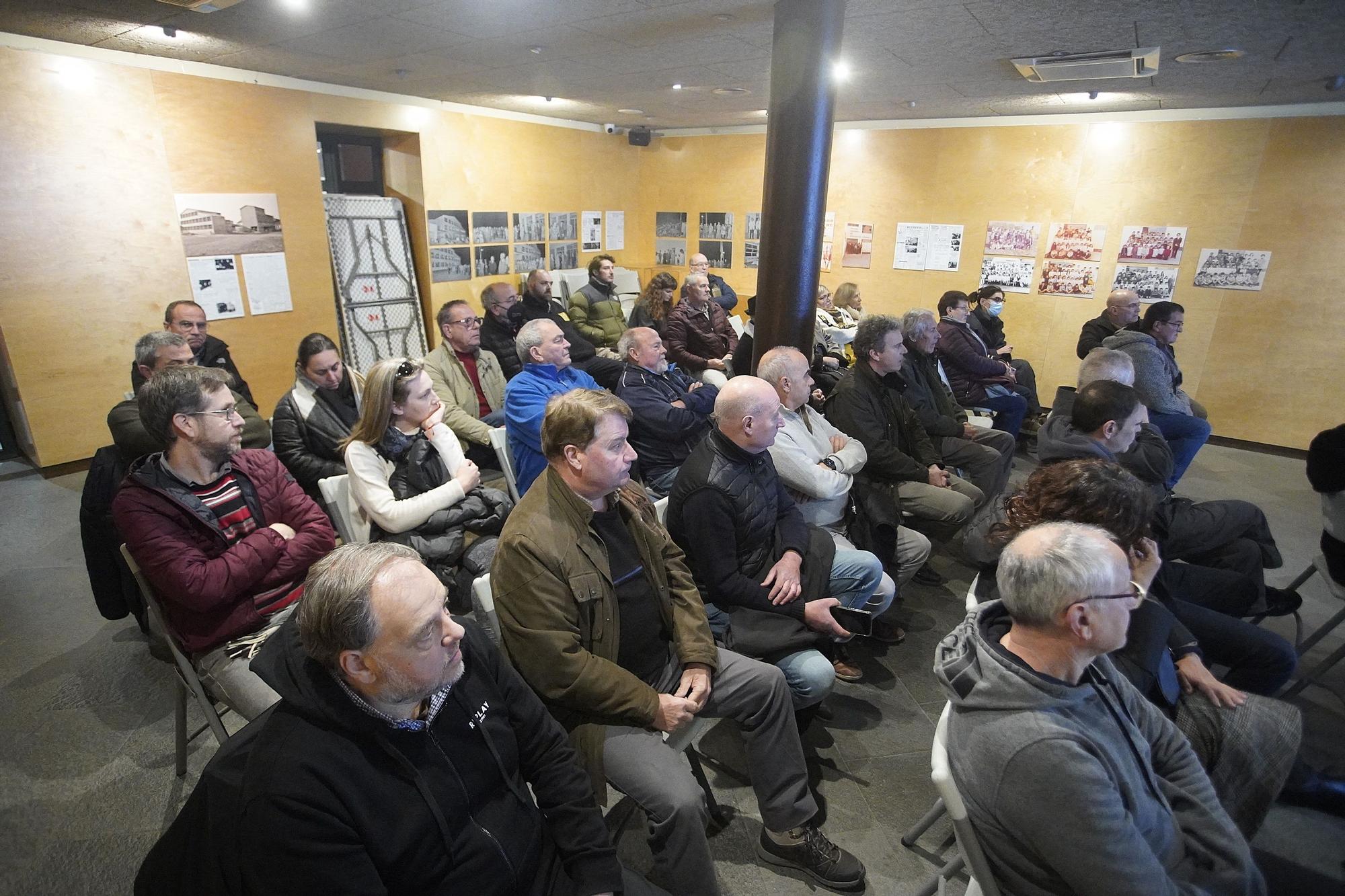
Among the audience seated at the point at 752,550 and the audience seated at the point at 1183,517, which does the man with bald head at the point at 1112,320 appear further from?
the audience seated at the point at 752,550

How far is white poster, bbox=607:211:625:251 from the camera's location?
10.1 meters

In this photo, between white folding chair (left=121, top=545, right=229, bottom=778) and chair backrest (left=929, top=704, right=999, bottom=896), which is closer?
chair backrest (left=929, top=704, right=999, bottom=896)

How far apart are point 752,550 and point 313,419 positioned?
7.62 ft

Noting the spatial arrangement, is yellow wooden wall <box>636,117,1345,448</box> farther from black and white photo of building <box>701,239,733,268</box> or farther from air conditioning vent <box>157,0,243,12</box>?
air conditioning vent <box>157,0,243,12</box>

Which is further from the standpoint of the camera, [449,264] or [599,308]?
[449,264]

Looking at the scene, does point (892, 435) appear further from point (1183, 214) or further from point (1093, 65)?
point (1183, 214)

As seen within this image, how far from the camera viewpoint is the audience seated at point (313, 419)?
3.40 meters

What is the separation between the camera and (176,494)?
2.18 m

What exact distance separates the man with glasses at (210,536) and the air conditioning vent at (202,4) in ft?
8.12

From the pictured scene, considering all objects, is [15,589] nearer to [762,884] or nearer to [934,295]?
[762,884]

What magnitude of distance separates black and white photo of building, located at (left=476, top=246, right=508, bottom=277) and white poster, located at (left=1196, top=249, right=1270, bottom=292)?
7639 mm

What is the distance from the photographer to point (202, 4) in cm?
359

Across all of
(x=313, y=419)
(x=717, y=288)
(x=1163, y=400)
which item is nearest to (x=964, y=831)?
(x=313, y=419)

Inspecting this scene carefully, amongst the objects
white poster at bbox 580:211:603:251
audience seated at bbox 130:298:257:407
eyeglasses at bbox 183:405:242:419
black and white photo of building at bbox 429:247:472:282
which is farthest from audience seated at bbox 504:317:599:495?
white poster at bbox 580:211:603:251
